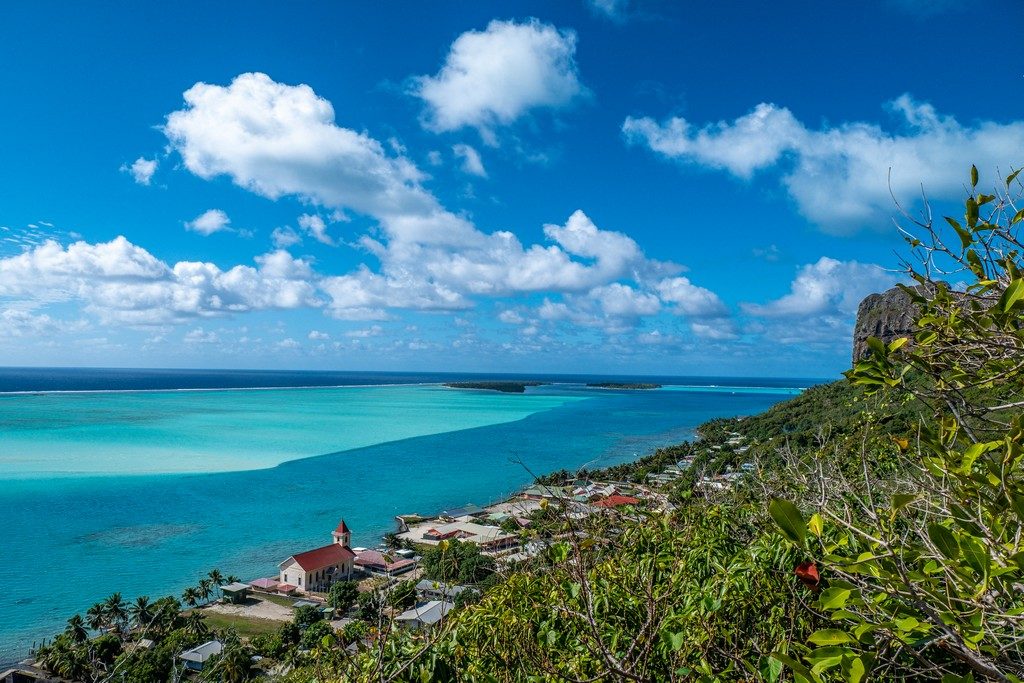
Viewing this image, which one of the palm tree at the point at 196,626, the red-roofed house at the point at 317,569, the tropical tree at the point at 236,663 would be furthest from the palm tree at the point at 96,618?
the red-roofed house at the point at 317,569

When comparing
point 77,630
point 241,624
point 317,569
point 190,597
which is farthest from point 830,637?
point 190,597

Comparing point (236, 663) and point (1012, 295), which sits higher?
point (1012, 295)

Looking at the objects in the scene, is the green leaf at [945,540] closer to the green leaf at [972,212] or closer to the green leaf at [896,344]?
the green leaf at [896,344]

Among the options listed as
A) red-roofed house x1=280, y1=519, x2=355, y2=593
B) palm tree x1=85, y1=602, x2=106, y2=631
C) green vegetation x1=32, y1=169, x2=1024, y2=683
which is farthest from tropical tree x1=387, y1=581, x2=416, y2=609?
red-roofed house x1=280, y1=519, x2=355, y2=593

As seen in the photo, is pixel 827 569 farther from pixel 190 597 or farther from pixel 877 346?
pixel 190 597

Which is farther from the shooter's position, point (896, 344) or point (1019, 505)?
point (896, 344)

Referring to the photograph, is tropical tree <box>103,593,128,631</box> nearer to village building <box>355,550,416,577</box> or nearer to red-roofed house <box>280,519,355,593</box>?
red-roofed house <box>280,519,355,593</box>
